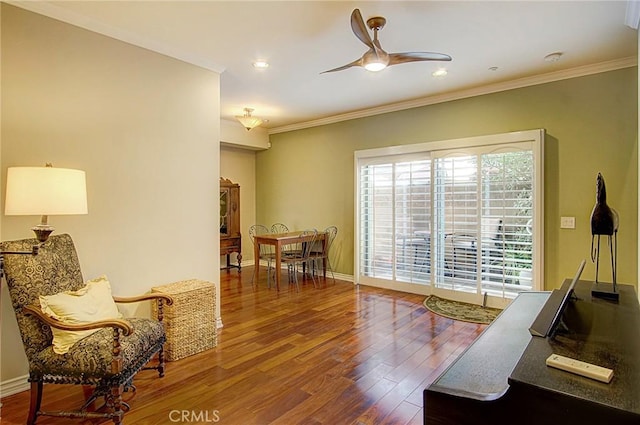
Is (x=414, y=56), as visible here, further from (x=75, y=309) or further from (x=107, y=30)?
(x=75, y=309)

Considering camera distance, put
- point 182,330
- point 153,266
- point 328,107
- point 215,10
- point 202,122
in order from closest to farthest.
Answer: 1. point 215,10
2. point 182,330
3. point 153,266
4. point 202,122
5. point 328,107

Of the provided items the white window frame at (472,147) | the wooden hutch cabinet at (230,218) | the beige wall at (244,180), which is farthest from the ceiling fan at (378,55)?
the beige wall at (244,180)

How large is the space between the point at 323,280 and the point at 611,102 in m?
4.48

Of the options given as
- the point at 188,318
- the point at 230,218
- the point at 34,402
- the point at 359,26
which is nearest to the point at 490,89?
the point at 359,26

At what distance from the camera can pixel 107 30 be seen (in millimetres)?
2947

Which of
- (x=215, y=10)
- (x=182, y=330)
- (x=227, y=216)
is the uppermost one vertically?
(x=215, y=10)

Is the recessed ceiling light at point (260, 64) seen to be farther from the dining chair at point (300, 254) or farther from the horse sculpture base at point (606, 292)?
the horse sculpture base at point (606, 292)

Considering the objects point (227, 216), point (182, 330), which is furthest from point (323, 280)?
point (182, 330)

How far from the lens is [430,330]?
371cm

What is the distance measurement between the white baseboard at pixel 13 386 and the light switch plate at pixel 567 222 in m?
5.22

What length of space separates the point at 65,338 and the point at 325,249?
4328 mm

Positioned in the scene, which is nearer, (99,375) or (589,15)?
(99,375)

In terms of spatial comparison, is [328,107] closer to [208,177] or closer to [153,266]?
[208,177]

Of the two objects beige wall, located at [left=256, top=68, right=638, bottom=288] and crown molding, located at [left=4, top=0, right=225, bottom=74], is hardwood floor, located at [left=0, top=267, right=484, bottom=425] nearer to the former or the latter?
beige wall, located at [left=256, top=68, right=638, bottom=288]
